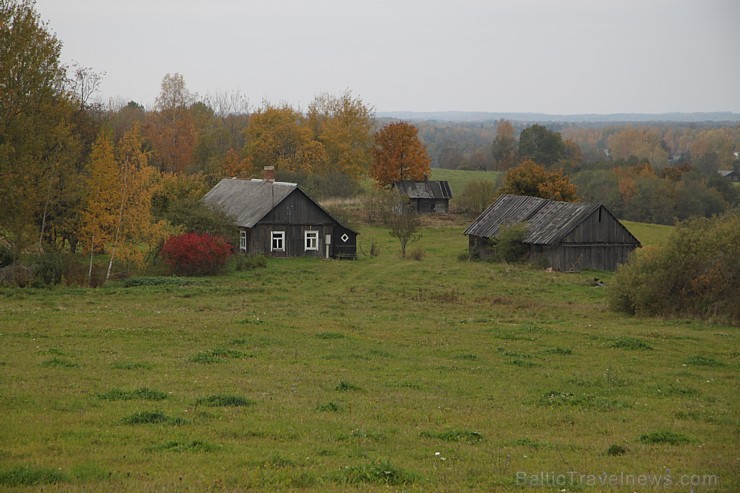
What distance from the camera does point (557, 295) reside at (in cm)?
3738

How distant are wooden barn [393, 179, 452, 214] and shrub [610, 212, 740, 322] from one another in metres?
53.6

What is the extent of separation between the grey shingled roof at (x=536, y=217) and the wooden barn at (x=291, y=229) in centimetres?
976

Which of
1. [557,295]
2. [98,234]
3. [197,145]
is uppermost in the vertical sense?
[197,145]

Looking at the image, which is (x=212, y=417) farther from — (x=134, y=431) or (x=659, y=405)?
(x=659, y=405)

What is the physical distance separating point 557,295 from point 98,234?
69.3 ft

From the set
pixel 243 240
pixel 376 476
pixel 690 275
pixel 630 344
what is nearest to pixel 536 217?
pixel 243 240

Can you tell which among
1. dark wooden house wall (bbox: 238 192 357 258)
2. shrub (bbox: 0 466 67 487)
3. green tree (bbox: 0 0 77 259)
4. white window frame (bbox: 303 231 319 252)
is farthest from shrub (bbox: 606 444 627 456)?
white window frame (bbox: 303 231 319 252)

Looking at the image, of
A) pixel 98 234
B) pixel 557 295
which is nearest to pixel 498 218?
pixel 557 295

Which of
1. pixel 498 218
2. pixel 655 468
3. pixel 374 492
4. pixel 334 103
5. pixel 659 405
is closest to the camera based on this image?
pixel 374 492

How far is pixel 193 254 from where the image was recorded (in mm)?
39688

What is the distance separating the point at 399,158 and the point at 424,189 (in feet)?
25.3

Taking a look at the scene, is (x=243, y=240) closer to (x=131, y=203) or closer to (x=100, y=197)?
(x=131, y=203)

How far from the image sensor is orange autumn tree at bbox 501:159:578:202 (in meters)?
65.8

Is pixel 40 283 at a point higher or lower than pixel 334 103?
lower
